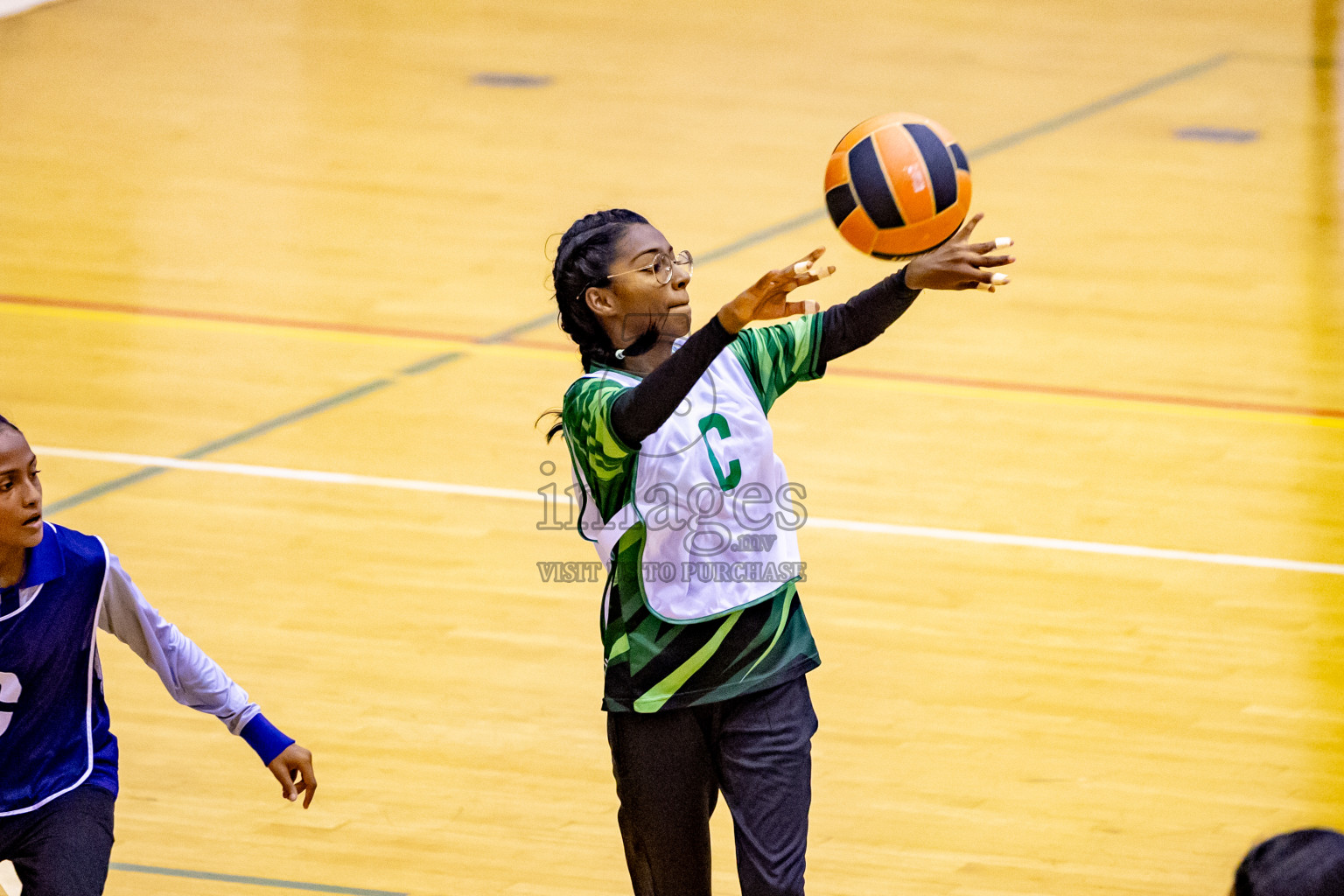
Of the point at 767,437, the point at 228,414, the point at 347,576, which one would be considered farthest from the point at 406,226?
the point at 767,437

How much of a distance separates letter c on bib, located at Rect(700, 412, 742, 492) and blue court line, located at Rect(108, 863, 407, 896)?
1.79 metres

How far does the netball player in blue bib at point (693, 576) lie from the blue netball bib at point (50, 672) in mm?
998

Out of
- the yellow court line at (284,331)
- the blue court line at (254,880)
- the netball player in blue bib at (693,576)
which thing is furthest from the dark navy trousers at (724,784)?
the yellow court line at (284,331)

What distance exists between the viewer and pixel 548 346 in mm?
9453

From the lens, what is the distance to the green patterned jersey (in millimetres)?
4020

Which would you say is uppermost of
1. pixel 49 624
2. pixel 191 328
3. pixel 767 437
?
pixel 767 437

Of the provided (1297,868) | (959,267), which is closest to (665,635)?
(959,267)

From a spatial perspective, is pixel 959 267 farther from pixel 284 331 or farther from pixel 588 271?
pixel 284 331

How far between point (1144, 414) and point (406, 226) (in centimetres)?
440

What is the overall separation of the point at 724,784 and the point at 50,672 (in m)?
1.33

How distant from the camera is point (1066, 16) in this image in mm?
15531

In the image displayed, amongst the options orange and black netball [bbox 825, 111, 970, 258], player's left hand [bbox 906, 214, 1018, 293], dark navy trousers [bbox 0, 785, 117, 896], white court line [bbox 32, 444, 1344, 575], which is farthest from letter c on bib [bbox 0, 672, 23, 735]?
white court line [bbox 32, 444, 1344, 575]

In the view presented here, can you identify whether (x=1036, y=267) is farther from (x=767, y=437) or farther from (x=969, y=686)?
(x=767, y=437)

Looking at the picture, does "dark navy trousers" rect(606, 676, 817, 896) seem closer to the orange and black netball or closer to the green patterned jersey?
the green patterned jersey
